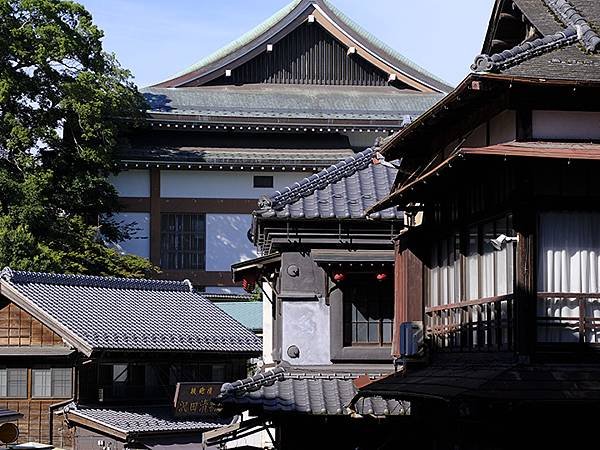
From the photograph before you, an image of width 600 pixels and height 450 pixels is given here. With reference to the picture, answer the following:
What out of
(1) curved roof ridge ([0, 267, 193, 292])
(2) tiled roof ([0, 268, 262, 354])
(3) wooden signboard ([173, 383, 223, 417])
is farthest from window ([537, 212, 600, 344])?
(1) curved roof ridge ([0, 267, 193, 292])

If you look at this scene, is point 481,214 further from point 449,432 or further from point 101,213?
point 101,213

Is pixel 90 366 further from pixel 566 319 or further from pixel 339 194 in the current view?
pixel 566 319

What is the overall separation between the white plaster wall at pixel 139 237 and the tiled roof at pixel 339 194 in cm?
2515

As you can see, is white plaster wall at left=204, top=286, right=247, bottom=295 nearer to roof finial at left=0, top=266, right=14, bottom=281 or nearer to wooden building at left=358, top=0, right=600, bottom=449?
roof finial at left=0, top=266, right=14, bottom=281

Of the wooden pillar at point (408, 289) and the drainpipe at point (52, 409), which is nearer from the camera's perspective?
the wooden pillar at point (408, 289)

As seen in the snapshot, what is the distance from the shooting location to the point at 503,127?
43.2 ft

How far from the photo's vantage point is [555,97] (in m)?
12.6

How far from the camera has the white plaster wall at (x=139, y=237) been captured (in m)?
46.6

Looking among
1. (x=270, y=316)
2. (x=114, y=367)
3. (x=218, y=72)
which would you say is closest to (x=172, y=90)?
(x=218, y=72)

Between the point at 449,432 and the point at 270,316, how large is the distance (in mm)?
9324

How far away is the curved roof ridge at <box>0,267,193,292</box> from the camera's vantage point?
32.0 m

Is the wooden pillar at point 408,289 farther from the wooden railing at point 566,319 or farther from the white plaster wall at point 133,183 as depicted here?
the white plaster wall at point 133,183

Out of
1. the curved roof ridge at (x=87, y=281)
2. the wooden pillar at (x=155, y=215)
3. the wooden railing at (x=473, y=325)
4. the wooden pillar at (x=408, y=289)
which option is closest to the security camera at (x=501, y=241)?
the wooden railing at (x=473, y=325)

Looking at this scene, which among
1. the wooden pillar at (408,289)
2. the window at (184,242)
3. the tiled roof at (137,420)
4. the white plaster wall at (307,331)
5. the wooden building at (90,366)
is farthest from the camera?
the window at (184,242)
